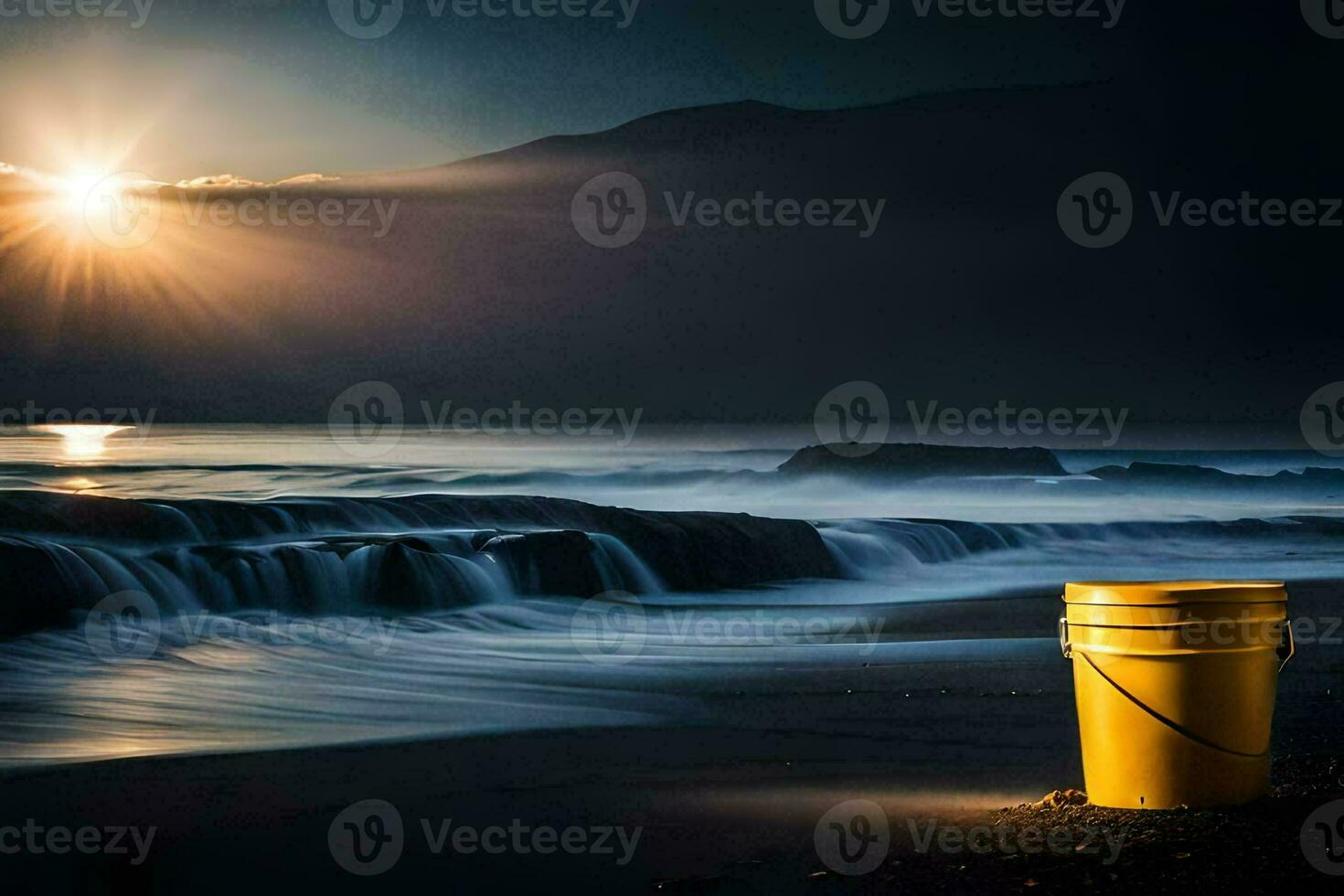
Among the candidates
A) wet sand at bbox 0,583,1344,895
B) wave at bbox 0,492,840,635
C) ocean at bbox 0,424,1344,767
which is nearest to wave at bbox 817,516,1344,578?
ocean at bbox 0,424,1344,767

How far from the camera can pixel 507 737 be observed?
790 cm

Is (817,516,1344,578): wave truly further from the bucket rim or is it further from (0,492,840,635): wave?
the bucket rim

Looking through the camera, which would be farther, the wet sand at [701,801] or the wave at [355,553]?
the wave at [355,553]

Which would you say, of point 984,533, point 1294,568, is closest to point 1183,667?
point 1294,568

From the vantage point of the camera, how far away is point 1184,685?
5.08 m

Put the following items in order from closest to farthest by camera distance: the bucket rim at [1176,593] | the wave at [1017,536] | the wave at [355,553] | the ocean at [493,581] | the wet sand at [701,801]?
the wet sand at [701,801] → the bucket rim at [1176,593] → the ocean at [493,581] → the wave at [355,553] → the wave at [1017,536]

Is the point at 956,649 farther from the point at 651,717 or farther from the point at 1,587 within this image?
the point at 1,587

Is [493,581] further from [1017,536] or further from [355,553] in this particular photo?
[1017,536]

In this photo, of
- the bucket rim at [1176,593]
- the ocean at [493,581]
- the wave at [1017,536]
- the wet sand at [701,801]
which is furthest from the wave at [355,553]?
the bucket rim at [1176,593]

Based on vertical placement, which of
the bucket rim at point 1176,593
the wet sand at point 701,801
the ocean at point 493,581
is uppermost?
the ocean at point 493,581

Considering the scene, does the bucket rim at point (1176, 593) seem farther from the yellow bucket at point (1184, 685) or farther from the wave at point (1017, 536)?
the wave at point (1017, 536)

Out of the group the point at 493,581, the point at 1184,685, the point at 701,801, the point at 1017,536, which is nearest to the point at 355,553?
the point at 493,581

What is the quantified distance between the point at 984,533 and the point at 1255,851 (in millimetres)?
19155

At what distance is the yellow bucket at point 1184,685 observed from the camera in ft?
16.6
